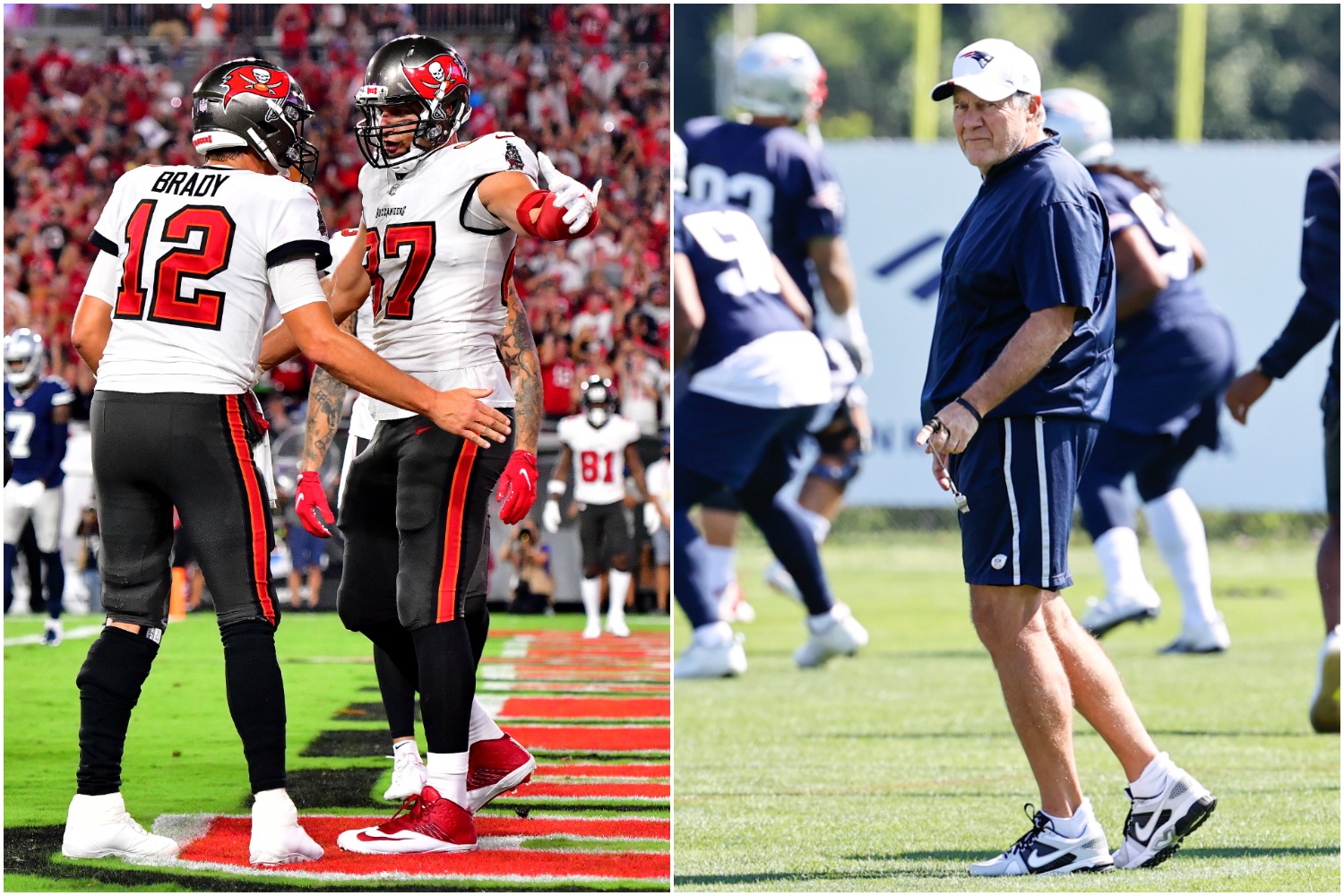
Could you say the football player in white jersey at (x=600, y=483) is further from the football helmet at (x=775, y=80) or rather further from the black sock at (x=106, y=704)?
the black sock at (x=106, y=704)

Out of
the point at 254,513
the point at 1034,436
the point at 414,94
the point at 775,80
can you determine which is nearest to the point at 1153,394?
the point at 775,80

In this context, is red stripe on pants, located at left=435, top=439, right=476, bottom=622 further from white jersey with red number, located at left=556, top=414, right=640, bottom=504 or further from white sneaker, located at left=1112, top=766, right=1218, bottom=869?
white jersey with red number, located at left=556, top=414, right=640, bottom=504

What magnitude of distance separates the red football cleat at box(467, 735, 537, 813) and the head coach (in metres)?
1.01

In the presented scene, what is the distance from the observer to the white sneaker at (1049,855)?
316 centimetres

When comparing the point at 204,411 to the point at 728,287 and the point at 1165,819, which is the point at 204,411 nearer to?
the point at 1165,819

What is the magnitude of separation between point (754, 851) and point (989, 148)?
4.74ft

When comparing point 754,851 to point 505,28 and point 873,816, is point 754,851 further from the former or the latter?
point 505,28

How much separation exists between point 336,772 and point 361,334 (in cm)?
120

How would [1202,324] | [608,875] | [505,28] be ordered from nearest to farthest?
[608,875]
[1202,324]
[505,28]

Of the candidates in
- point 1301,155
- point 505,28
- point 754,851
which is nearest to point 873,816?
point 754,851

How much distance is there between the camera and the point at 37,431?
809 cm

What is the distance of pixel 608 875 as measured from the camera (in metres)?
3.01

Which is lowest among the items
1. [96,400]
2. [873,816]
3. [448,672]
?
[873,816]

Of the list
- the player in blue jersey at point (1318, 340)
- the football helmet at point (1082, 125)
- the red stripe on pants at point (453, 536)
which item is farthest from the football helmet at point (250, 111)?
the football helmet at point (1082, 125)
